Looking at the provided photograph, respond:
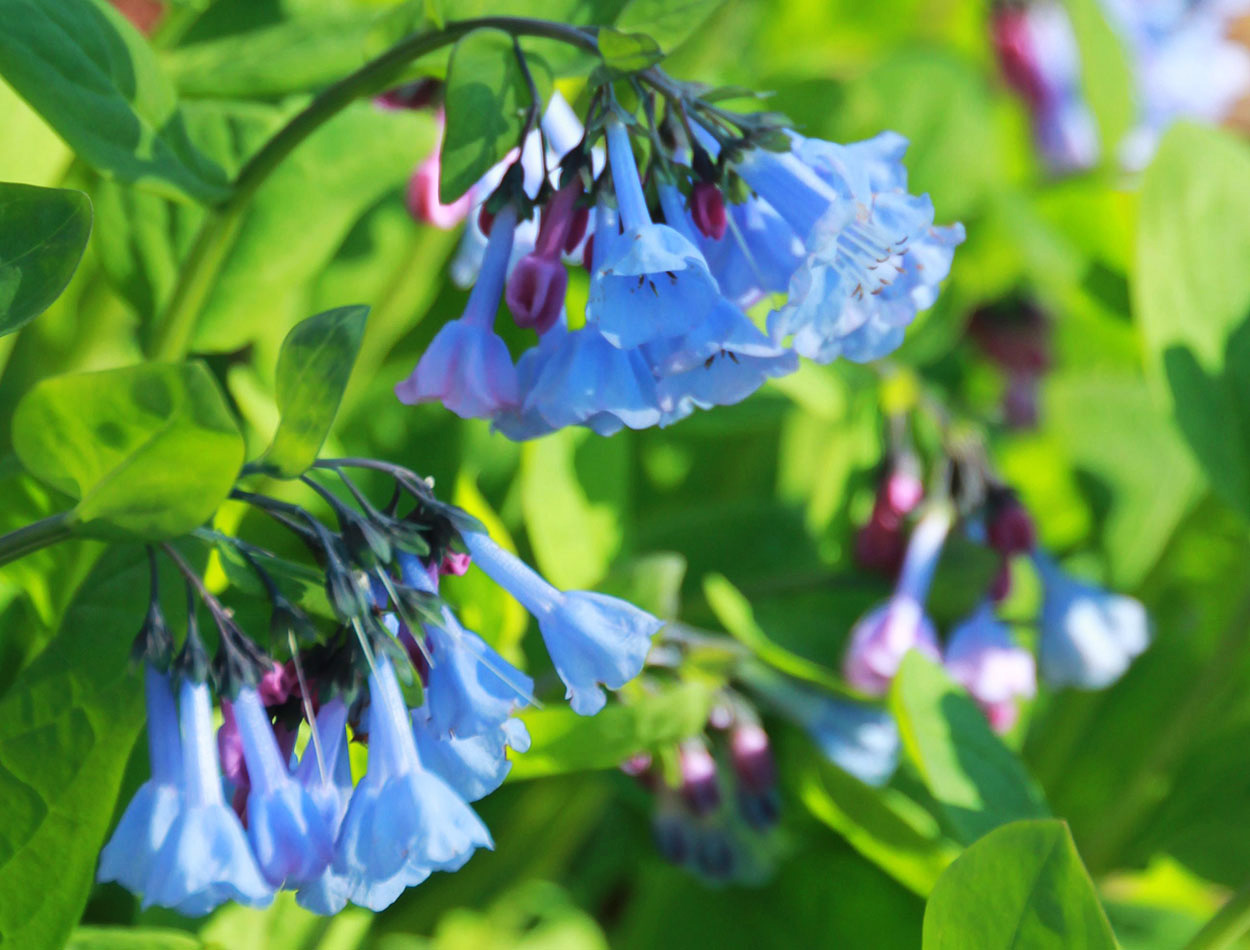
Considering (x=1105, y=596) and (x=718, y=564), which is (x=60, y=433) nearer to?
(x=718, y=564)

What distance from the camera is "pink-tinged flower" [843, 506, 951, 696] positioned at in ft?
2.48

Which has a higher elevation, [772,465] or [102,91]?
[102,91]

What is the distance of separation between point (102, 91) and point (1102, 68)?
83cm

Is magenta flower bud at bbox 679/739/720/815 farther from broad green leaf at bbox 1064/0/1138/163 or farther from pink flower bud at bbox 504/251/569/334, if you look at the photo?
broad green leaf at bbox 1064/0/1138/163

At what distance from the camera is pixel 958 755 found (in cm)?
61

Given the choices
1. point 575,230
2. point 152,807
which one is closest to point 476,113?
point 575,230

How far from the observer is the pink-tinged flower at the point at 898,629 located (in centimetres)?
75

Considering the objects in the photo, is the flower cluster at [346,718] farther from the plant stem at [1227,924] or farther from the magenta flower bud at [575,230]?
the plant stem at [1227,924]

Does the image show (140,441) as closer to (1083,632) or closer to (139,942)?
(139,942)

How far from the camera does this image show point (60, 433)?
15.6 inches

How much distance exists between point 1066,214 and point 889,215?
817 mm

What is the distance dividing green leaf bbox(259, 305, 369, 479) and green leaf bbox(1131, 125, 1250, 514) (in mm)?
512

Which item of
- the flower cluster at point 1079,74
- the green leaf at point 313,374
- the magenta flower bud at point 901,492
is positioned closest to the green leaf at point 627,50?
the green leaf at point 313,374

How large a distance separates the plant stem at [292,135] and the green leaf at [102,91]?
0.02 metres
